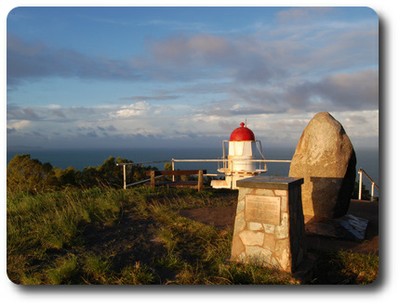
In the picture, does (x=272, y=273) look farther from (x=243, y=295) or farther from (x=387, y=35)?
(x=387, y=35)

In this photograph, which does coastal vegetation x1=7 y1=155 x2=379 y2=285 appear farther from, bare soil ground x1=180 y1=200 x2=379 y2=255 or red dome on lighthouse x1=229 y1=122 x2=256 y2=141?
red dome on lighthouse x1=229 y1=122 x2=256 y2=141

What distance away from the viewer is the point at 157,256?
512 cm

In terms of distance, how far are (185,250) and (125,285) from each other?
3.95ft

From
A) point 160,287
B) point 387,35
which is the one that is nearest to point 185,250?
point 160,287

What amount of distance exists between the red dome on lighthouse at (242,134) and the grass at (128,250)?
635cm

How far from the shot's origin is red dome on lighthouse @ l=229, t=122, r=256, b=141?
13625mm

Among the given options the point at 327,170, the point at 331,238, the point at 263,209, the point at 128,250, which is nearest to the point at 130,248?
the point at 128,250

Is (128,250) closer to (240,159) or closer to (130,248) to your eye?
(130,248)

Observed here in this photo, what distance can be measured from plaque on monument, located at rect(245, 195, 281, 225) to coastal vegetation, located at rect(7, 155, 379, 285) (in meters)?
0.63

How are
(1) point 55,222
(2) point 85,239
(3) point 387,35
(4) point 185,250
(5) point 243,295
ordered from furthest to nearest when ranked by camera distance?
(1) point 55,222, (2) point 85,239, (4) point 185,250, (3) point 387,35, (5) point 243,295

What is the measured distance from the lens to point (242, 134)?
13695mm

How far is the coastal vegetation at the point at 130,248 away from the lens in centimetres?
456

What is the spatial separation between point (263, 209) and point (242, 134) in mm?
9318

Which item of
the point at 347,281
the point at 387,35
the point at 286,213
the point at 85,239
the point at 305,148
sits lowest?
the point at 347,281
